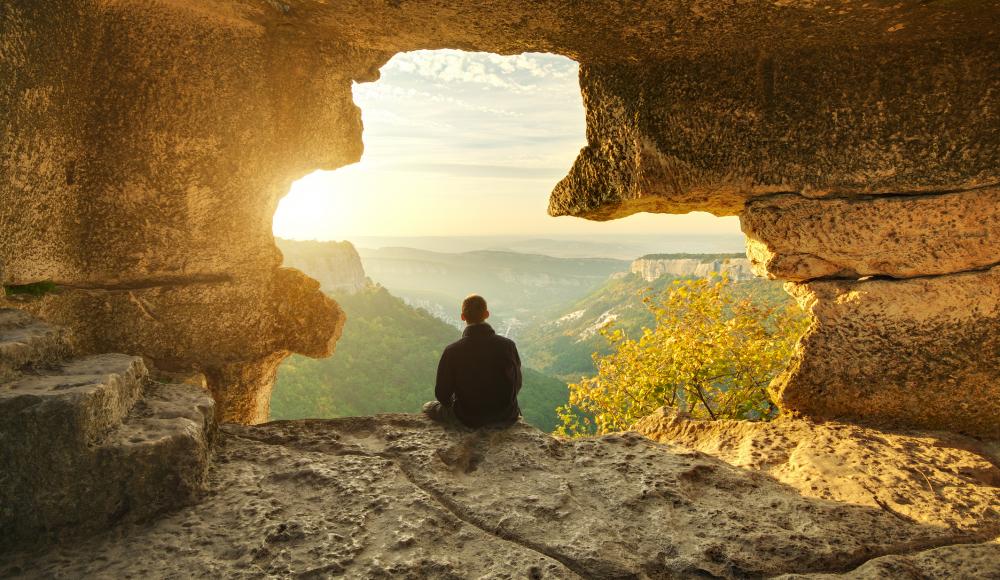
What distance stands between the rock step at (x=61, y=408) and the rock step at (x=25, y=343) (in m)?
0.10

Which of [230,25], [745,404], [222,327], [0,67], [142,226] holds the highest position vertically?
[230,25]

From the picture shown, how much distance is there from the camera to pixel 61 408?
3.18 metres

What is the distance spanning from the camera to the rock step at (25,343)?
3.56m

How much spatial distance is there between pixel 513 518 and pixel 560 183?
135 inches

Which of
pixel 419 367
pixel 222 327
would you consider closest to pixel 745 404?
pixel 222 327

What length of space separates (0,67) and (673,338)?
391 inches

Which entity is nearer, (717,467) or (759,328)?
(717,467)

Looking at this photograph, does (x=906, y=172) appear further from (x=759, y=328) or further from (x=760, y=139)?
(x=759, y=328)

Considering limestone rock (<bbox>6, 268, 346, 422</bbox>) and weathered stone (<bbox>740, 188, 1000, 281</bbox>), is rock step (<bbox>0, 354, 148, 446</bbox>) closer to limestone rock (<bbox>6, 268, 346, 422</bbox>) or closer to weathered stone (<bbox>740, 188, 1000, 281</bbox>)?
limestone rock (<bbox>6, 268, 346, 422</bbox>)

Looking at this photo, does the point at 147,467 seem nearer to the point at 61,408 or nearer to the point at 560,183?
the point at 61,408

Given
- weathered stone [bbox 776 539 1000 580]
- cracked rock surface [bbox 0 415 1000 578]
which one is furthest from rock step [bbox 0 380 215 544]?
weathered stone [bbox 776 539 1000 580]

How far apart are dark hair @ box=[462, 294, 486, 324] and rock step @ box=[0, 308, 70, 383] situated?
292 cm

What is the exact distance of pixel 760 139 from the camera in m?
5.02

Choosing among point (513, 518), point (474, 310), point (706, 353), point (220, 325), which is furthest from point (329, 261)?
point (513, 518)
